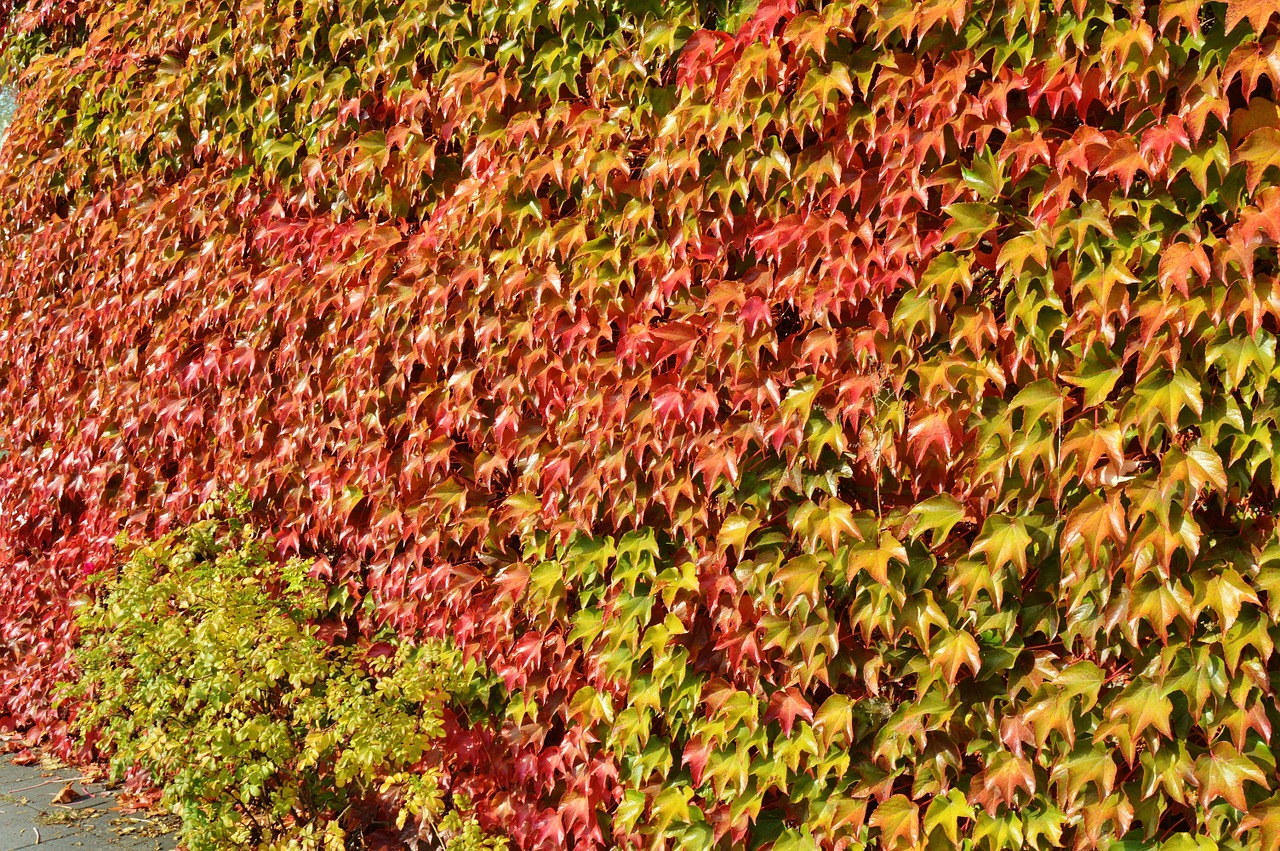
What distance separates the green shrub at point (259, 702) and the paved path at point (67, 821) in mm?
502

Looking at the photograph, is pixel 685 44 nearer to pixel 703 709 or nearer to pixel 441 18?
pixel 441 18

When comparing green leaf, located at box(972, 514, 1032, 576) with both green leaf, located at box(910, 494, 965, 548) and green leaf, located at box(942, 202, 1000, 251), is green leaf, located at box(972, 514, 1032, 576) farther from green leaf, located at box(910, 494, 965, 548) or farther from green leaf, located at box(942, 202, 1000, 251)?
green leaf, located at box(942, 202, 1000, 251)

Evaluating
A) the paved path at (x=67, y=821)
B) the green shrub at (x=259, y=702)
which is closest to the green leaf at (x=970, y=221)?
the green shrub at (x=259, y=702)

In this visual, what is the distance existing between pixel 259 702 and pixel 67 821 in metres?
1.32

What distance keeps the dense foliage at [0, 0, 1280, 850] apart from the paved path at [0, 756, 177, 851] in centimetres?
125

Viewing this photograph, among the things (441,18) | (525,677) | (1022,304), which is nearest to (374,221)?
(441,18)

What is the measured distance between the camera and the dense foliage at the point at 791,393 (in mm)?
2041

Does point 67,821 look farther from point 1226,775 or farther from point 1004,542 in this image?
point 1226,775

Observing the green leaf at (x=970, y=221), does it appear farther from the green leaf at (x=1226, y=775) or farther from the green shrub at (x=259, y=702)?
the green shrub at (x=259, y=702)

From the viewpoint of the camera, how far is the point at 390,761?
352 centimetres

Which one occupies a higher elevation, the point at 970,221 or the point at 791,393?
the point at 970,221

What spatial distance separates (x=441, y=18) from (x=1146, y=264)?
2.25 m

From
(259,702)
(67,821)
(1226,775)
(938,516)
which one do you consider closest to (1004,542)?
(938,516)

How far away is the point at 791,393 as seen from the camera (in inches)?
98.9
